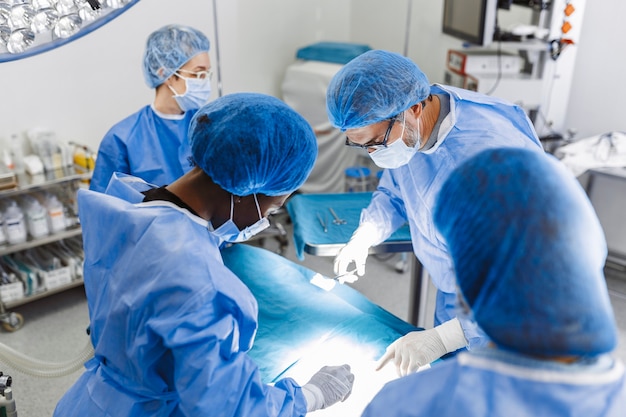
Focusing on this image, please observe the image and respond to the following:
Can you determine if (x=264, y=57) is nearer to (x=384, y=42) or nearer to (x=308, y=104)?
(x=308, y=104)

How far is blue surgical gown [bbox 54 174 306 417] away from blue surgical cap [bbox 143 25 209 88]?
111 centimetres

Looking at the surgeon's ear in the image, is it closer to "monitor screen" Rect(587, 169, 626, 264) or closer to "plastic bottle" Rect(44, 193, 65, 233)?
"plastic bottle" Rect(44, 193, 65, 233)

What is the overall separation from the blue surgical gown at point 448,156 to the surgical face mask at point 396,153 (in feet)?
0.16

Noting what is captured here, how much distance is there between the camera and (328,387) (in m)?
1.34

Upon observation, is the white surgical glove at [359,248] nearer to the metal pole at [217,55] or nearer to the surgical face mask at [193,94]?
the surgical face mask at [193,94]

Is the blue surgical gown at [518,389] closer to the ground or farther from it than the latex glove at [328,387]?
farther from it

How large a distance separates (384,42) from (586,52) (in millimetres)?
1441

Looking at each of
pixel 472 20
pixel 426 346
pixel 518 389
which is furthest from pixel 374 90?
pixel 472 20

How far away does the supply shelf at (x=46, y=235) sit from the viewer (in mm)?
2717

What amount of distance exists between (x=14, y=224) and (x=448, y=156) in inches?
86.5

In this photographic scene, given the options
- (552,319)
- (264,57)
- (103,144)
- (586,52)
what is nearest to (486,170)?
(552,319)

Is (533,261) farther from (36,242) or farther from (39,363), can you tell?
(36,242)

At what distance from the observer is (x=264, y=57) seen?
12.8 feet

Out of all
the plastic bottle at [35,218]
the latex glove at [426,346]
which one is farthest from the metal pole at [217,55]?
the latex glove at [426,346]
